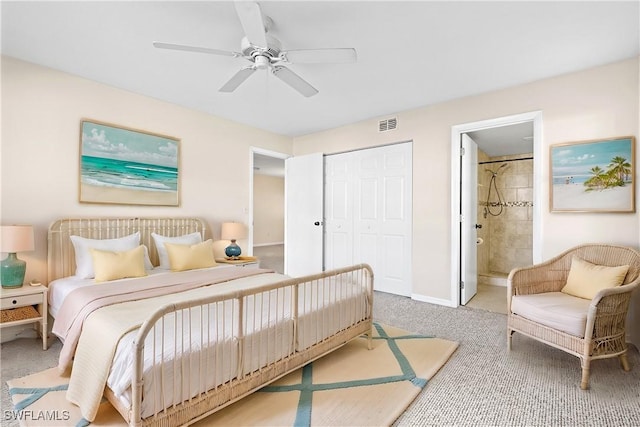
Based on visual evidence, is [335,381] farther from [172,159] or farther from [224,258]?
[172,159]

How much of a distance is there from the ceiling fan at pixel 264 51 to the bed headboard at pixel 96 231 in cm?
201

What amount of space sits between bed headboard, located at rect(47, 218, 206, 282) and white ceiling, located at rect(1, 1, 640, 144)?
150 centimetres

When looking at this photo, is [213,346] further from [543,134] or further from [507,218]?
[507,218]

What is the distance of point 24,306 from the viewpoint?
8.68 ft

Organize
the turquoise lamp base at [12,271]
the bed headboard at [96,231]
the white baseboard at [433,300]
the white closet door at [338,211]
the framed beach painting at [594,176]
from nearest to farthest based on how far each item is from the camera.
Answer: the turquoise lamp base at [12,271] < the framed beach painting at [594,176] < the bed headboard at [96,231] < the white baseboard at [433,300] < the white closet door at [338,211]

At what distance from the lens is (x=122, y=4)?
2.08 m

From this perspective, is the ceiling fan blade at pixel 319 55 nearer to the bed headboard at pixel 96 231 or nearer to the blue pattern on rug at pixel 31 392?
the bed headboard at pixel 96 231

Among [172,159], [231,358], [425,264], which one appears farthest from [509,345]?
[172,159]

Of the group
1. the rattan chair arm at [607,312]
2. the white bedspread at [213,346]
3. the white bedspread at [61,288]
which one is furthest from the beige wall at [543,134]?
the white bedspread at [61,288]

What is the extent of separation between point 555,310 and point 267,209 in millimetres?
9120

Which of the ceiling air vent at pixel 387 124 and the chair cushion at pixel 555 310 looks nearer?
the chair cushion at pixel 555 310

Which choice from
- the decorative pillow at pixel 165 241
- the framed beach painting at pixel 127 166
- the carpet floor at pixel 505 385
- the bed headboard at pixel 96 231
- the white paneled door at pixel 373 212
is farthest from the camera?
the white paneled door at pixel 373 212

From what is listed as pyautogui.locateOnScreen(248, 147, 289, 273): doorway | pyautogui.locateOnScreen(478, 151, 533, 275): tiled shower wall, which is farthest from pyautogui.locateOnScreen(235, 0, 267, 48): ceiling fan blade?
pyautogui.locateOnScreen(248, 147, 289, 273): doorway

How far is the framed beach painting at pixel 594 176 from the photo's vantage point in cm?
275
